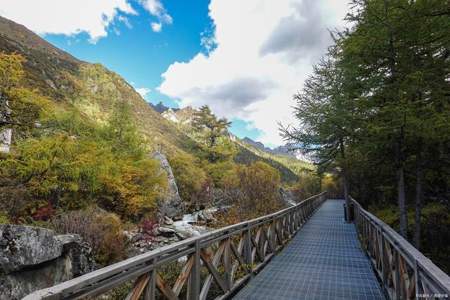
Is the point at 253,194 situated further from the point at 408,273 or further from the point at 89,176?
the point at 89,176

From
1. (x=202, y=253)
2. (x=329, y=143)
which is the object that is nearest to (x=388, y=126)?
(x=202, y=253)

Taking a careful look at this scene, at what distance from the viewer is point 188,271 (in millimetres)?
3277

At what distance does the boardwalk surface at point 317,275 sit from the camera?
433cm

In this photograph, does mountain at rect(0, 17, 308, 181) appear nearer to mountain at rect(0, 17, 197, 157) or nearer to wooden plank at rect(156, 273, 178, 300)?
mountain at rect(0, 17, 197, 157)

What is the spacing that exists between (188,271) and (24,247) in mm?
4439

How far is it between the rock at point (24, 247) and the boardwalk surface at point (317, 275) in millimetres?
4510

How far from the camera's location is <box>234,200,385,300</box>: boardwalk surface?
4.33 m

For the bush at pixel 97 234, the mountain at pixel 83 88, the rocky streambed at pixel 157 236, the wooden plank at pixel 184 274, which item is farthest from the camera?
the mountain at pixel 83 88

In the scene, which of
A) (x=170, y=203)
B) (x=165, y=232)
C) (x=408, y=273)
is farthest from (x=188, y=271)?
(x=170, y=203)

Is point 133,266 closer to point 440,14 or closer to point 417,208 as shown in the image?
point 440,14

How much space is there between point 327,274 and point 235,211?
4198 millimetres

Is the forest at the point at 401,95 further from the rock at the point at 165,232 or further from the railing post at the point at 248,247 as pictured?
the rock at the point at 165,232

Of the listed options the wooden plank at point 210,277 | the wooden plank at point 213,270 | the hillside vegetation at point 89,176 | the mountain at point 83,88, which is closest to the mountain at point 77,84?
the mountain at point 83,88

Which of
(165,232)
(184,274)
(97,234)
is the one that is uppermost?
(184,274)
